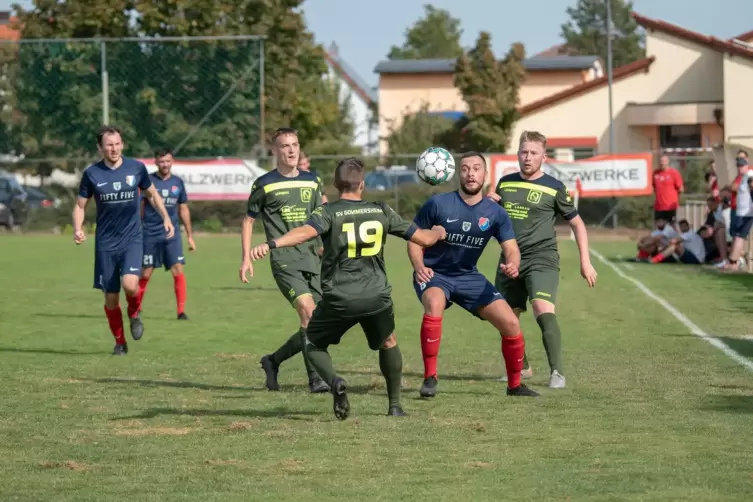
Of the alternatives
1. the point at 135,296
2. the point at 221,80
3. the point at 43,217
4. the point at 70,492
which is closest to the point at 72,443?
the point at 70,492

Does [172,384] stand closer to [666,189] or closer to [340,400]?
[340,400]

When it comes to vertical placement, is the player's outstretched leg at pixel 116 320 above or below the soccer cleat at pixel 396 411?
above

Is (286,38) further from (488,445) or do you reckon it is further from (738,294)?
(488,445)

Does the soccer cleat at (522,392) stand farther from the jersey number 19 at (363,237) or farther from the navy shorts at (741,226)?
the navy shorts at (741,226)

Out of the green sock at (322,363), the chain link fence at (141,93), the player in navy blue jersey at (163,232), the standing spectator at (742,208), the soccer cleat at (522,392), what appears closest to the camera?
the green sock at (322,363)

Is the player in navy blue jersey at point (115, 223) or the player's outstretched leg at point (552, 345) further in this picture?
the player in navy blue jersey at point (115, 223)

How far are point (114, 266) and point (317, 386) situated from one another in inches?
127

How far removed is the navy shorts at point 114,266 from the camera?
12.4 meters

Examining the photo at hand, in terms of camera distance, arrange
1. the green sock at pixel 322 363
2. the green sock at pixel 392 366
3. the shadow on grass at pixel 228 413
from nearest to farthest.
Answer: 1. the green sock at pixel 322 363
2. the green sock at pixel 392 366
3. the shadow on grass at pixel 228 413

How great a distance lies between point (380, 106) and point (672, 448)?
231 feet

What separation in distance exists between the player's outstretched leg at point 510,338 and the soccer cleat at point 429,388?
1.74 ft

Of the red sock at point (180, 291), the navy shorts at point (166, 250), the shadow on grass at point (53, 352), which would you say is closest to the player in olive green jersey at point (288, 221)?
the shadow on grass at point (53, 352)

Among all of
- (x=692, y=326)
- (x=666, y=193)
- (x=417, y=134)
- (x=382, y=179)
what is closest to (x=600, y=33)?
(x=417, y=134)

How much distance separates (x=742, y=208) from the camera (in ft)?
72.9
